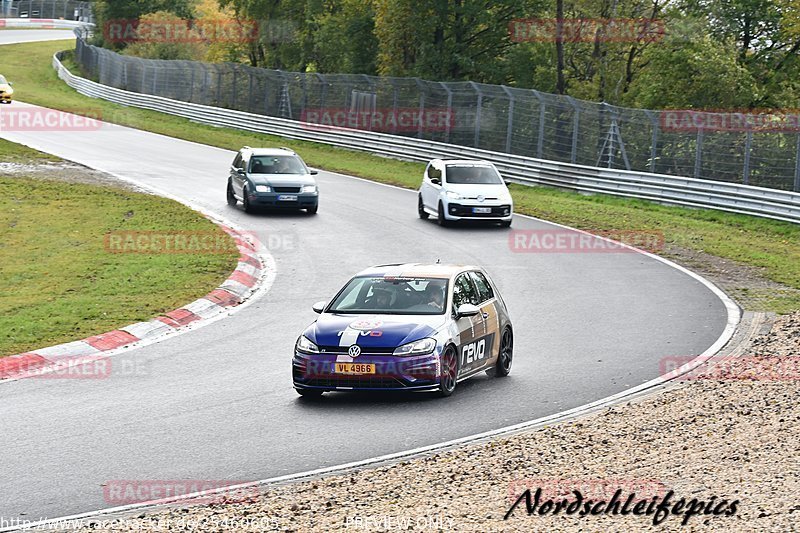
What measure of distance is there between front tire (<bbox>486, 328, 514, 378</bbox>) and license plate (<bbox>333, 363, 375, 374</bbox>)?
7.08 ft

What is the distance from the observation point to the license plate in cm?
1258

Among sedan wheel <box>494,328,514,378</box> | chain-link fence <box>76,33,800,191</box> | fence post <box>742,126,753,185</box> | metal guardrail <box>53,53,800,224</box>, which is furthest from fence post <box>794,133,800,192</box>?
sedan wheel <box>494,328,514,378</box>

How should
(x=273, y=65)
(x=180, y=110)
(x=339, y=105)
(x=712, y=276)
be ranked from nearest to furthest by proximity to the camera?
(x=712, y=276) < (x=339, y=105) < (x=180, y=110) < (x=273, y=65)

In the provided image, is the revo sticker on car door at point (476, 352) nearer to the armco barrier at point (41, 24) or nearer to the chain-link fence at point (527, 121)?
the chain-link fence at point (527, 121)

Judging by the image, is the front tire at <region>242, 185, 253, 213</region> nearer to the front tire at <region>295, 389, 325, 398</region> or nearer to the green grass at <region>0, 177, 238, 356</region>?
the green grass at <region>0, 177, 238, 356</region>

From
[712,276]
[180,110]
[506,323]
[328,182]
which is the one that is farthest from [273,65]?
[506,323]

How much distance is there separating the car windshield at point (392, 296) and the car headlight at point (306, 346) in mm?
736

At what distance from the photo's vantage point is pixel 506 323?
14625 millimetres

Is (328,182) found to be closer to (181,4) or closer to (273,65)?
(273,65)

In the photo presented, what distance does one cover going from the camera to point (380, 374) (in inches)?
495

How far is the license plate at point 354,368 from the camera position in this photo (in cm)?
1258

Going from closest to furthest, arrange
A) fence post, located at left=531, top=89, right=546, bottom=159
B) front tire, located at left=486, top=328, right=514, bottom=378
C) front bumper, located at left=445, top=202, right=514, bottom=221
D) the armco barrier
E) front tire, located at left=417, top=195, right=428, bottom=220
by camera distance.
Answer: front tire, located at left=486, top=328, right=514, bottom=378 → front bumper, located at left=445, top=202, right=514, bottom=221 → front tire, located at left=417, top=195, right=428, bottom=220 → fence post, located at left=531, top=89, right=546, bottom=159 → the armco barrier

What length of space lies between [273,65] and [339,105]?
74.9 ft

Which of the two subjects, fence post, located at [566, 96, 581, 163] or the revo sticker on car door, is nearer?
the revo sticker on car door
